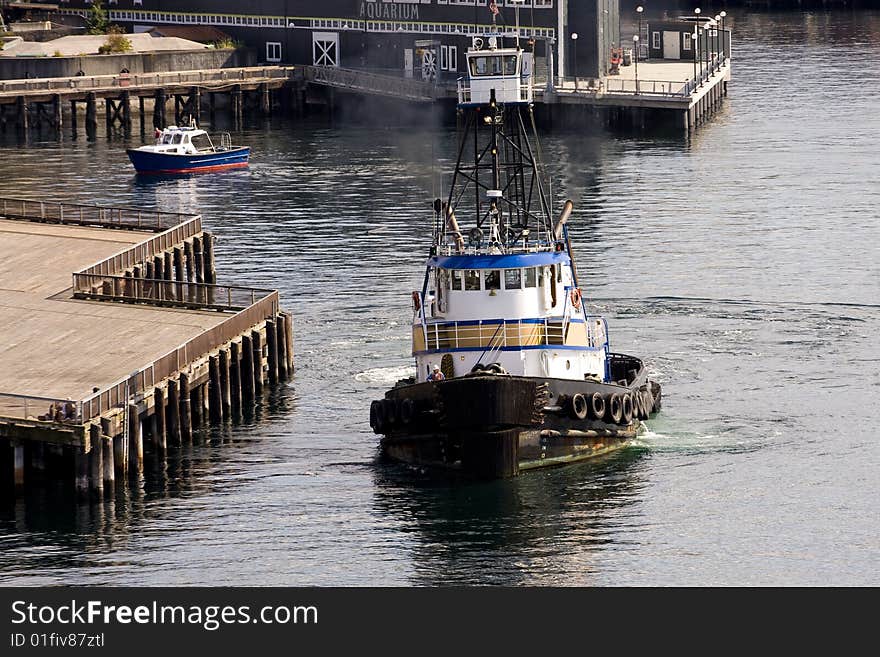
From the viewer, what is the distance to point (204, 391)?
63.9 metres

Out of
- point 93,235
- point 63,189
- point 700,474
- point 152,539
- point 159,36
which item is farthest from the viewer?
point 159,36

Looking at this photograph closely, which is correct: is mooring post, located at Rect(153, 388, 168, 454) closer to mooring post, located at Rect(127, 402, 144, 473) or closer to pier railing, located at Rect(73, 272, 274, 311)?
mooring post, located at Rect(127, 402, 144, 473)

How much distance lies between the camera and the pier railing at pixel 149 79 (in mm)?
143875

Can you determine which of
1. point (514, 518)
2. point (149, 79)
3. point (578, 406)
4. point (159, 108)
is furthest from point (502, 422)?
point (149, 79)

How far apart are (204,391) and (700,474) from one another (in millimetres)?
16902

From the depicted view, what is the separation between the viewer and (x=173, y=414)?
2421 inches

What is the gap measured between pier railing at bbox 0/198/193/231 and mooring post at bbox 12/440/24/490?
26.2 m

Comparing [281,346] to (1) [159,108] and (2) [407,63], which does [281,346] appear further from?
(2) [407,63]

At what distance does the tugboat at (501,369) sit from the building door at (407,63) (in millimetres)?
90123

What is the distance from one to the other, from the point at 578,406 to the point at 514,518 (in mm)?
5397

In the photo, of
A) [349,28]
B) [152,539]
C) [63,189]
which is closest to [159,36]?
[349,28]

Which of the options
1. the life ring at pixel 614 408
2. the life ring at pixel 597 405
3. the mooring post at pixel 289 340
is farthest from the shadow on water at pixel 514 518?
the mooring post at pixel 289 340

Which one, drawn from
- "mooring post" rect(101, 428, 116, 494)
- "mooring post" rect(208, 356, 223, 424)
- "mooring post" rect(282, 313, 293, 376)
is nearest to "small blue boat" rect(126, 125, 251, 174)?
"mooring post" rect(282, 313, 293, 376)

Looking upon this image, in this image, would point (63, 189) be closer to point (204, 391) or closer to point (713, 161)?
point (713, 161)
